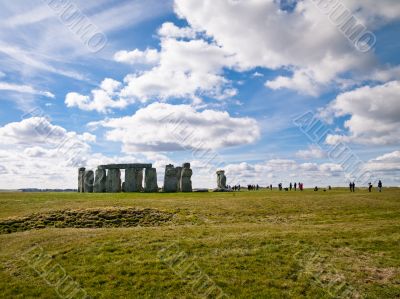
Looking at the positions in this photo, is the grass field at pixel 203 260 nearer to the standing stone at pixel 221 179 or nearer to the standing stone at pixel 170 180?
the standing stone at pixel 170 180

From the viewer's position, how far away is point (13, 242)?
2125 cm

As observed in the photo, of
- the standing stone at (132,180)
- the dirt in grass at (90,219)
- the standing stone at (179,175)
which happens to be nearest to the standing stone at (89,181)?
the standing stone at (132,180)

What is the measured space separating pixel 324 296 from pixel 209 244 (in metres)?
6.61

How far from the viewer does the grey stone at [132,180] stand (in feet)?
190

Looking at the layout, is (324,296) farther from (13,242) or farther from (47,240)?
(13,242)

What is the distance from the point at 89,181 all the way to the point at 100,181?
15.0 feet

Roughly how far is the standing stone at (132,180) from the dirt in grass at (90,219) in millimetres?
27845

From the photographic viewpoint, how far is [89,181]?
63312 millimetres

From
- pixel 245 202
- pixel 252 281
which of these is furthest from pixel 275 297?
pixel 245 202

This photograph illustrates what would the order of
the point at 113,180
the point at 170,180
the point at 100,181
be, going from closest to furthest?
the point at 170,180 → the point at 113,180 → the point at 100,181

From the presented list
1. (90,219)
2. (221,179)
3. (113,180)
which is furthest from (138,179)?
(90,219)

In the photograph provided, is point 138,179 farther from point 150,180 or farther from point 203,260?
point 203,260

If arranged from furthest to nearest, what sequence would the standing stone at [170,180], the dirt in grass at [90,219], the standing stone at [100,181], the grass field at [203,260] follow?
the standing stone at [100,181]
the standing stone at [170,180]
the dirt in grass at [90,219]
the grass field at [203,260]

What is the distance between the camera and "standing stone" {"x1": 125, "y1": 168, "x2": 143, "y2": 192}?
5784 centimetres
